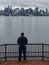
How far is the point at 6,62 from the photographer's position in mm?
15102

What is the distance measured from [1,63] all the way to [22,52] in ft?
5.90

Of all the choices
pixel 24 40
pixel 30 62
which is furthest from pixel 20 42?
pixel 30 62

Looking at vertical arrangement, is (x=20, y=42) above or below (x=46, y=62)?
above

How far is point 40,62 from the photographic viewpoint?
595 inches

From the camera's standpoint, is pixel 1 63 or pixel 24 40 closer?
pixel 1 63

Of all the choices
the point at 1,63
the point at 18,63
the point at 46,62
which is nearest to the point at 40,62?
the point at 46,62

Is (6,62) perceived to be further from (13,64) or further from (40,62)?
(40,62)

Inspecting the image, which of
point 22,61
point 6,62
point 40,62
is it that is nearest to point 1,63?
point 6,62

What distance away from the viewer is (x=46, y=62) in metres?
15.0

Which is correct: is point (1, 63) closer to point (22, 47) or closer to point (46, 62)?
point (22, 47)

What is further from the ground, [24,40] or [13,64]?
[24,40]

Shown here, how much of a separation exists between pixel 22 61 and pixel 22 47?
2.88 ft

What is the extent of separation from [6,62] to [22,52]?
1.43m

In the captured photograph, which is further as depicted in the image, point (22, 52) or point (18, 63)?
point (22, 52)
